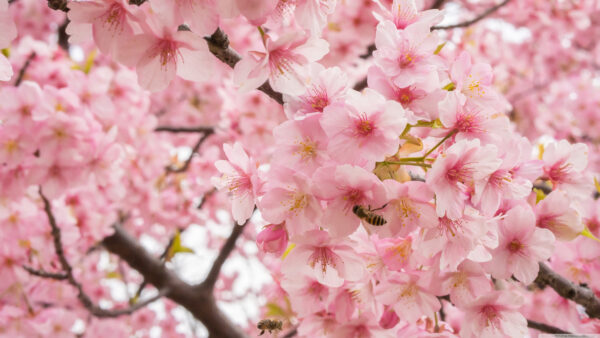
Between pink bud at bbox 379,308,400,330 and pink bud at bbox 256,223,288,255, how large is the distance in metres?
0.45

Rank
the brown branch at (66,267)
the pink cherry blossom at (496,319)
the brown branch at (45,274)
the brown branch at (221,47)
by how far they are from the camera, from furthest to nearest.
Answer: the brown branch at (45,274), the brown branch at (66,267), the pink cherry blossom at (496,319), the brown branch at (221,47)

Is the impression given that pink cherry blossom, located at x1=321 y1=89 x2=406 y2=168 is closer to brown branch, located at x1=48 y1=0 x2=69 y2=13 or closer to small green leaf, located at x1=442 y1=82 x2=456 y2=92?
Answer: small green leaf, located at x1=442 y1=82 x2=456 y2=92

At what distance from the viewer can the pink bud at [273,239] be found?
1.14 metres

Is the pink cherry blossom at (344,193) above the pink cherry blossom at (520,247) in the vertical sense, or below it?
above

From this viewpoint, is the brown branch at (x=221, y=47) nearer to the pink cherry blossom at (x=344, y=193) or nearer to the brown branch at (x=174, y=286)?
the pink cherry blossom at (x=344, y=193)

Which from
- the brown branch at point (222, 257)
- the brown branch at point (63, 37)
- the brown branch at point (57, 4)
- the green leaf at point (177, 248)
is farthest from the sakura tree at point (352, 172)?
the brown branch at point (63, 37)

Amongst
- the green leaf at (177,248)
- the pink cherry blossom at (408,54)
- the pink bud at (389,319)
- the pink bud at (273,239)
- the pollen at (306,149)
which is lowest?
the green leaf at (177,248)

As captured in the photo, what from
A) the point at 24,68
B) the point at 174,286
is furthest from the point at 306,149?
the point at 174,286

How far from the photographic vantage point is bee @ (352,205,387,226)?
1.02 m

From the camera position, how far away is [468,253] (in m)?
1.09

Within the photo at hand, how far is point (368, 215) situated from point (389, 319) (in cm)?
52

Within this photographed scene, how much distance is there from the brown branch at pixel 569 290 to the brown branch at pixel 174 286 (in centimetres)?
185

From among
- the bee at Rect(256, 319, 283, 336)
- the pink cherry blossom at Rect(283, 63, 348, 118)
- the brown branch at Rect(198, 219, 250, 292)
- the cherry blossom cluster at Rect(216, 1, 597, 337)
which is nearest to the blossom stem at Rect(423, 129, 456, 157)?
the cherry blossom cluster at Rect(216, 1, 597, 337)

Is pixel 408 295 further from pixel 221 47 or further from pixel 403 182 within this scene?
pixel 221 47
